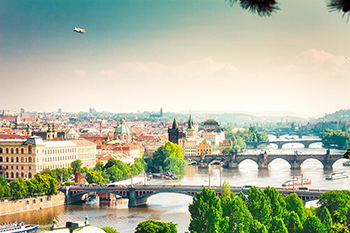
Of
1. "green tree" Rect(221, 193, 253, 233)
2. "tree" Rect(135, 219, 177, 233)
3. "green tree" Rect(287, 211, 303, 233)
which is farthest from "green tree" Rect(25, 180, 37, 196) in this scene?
"green tree" Rect(287, 211, 303, 233)

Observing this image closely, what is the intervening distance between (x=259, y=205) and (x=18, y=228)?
9741 millimetres

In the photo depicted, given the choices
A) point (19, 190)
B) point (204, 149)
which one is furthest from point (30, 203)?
point (204, 149)

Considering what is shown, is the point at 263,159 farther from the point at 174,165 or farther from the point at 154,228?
the point at 154,228

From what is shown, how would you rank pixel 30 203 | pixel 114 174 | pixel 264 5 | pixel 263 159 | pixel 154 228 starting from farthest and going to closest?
pixel 263 159
pixel 114 174
pixel 30 203
pixel 154 228
pixel 264 5

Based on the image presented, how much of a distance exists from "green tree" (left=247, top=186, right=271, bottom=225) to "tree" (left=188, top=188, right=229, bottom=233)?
3.97ft

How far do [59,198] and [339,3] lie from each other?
100 feet

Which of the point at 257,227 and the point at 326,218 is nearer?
the point at 257,227

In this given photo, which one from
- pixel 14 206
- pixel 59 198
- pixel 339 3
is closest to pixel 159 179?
pixel 59 198

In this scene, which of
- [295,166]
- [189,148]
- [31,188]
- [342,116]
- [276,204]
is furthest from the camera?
[342,116]

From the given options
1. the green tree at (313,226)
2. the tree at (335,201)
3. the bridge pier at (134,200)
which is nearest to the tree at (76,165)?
the bridge pier at (134,200)

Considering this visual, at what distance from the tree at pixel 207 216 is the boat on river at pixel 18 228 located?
7.57 meters

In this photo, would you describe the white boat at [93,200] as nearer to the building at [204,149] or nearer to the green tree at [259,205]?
the green tree at [259,205]

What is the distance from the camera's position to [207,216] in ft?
64.3

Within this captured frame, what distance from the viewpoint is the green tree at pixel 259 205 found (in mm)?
20391
